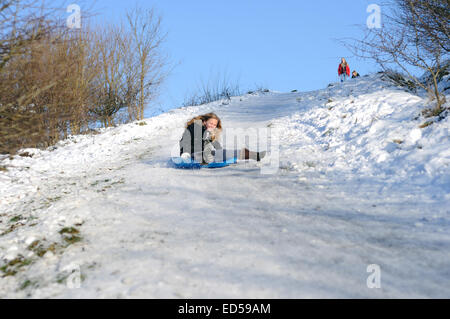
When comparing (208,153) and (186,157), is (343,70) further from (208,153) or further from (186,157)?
(186,157)

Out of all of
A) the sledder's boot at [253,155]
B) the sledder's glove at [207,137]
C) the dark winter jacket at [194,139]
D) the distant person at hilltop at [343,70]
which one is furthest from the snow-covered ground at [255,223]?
the distant person at hilltop at [343,70]

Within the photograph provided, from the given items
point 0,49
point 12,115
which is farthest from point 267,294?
point 0,49

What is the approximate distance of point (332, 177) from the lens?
16.0 feet

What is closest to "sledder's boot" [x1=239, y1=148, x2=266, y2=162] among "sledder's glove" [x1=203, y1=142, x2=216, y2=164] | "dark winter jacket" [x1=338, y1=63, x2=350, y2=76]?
"sledder's glove" [x1=203, y1=142, x2=216, y2=164]

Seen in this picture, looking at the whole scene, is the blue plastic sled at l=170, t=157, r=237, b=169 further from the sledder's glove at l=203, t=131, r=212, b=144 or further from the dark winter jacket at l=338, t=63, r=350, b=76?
the dark winter jacket at l=338, t=63, r=350, b=76

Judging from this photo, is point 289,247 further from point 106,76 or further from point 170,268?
point 106,76

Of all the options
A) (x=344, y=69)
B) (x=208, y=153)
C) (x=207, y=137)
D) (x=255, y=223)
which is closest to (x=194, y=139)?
(x=207, y=137)

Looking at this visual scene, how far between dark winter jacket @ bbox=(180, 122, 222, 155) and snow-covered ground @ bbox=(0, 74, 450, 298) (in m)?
0.65

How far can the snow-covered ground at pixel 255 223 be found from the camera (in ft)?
8.28

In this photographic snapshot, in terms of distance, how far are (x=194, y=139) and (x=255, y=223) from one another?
3.43m

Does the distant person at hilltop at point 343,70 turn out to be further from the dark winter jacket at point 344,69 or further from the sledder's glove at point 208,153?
the sledder's glove at point 208,153

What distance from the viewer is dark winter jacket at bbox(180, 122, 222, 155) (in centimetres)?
669

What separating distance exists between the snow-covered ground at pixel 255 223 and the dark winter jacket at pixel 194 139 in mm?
646

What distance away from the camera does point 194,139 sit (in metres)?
6.72
